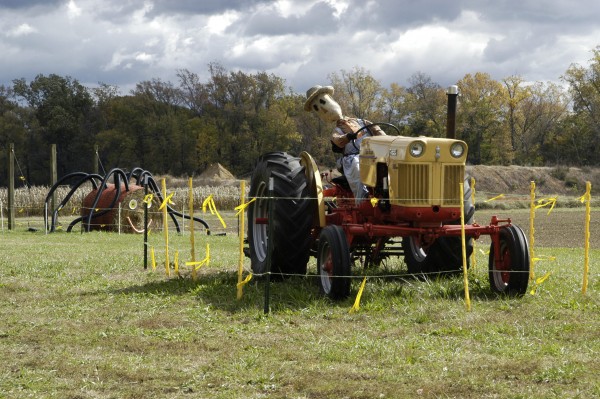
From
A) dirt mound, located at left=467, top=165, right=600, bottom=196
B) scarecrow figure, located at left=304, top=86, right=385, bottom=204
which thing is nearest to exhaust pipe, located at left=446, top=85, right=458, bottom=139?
scarecrow figure, located at left=304, top=86, right=385, bottom=204

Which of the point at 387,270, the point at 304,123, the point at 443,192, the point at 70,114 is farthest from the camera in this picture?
the point at 70,114

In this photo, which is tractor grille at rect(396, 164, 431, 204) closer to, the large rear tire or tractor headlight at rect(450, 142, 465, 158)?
tractor headlight at rect(450, 142, 465, 158)

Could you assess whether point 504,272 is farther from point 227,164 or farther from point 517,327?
point 227,164

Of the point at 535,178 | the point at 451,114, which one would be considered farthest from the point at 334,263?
the point at 535,178

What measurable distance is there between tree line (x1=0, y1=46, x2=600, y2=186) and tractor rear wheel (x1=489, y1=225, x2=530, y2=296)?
5625 cm

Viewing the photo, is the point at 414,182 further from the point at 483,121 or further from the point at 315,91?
the point at 483,121

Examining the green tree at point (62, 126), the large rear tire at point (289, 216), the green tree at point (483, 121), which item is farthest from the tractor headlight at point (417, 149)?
the green tree at point (62, 126)

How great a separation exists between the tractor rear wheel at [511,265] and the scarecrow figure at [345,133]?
1.67m

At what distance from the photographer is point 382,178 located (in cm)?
931

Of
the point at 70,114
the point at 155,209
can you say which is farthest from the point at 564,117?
the point at 155,209

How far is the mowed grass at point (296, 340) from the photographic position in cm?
596

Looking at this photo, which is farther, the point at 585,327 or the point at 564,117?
the point at 564,117

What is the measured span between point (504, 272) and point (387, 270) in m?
2.42

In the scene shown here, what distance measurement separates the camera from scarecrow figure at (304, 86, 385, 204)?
32.1 feet
